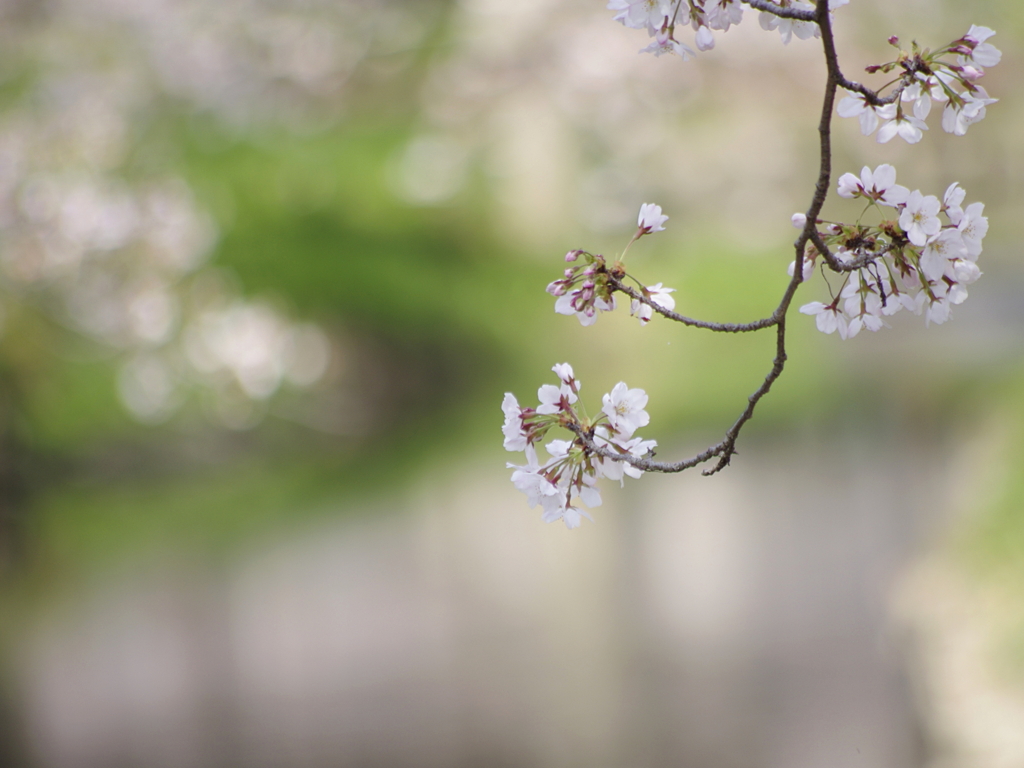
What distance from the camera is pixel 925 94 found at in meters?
0.75

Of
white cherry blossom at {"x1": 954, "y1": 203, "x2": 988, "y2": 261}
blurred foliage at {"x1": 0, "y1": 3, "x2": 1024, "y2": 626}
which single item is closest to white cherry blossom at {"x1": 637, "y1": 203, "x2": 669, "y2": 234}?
white cherry blossom at {"x1": 954, "y1": 203, "x2": 988, "y2": 261}

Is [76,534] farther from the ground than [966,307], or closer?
closer

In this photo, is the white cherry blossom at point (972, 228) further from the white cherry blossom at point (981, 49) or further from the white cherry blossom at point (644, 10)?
the white cherry blossom at point (644, 10)

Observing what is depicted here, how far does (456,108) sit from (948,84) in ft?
22.6

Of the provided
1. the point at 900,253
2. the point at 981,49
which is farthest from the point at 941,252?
the point at 981,49

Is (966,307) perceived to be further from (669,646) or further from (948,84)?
(948,84)

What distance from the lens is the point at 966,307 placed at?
297 inches

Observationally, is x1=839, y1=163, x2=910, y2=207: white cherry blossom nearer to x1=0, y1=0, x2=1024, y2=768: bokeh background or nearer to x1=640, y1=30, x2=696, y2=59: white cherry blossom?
x1=640, y1=30, x2=696, y2=59: white cherry blossom

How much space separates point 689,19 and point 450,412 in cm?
552

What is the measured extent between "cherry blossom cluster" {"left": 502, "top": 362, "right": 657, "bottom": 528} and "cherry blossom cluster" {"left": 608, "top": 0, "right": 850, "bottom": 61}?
253 millimetres

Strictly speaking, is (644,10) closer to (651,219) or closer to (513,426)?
(651,219)

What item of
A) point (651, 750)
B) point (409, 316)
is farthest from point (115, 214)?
point (651, 750)

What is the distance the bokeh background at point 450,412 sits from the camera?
2428 millimetres

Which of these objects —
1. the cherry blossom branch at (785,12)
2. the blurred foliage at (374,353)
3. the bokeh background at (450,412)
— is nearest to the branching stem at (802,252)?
the cherry blossom branch at (785,12)
